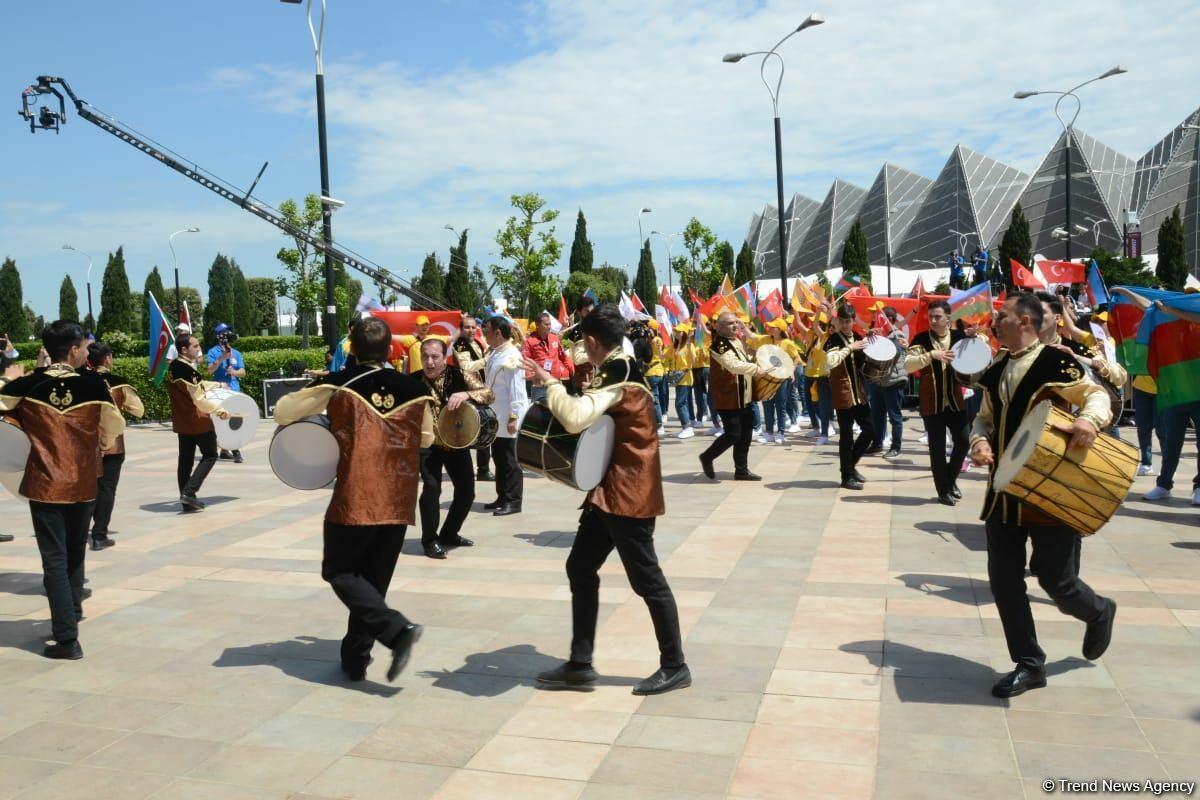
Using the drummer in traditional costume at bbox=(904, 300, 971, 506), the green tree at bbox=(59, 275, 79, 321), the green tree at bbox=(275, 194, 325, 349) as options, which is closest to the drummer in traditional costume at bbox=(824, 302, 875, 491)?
the drummer in traditional costume at bbox=(904, 300, 971, 506)

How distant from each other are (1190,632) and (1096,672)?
100 cm

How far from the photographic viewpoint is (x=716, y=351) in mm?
11180

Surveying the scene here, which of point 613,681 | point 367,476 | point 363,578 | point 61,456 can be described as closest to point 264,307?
point 61,456

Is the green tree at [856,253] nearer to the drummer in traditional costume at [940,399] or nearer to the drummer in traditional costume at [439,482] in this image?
the drummer in traditional costume at [940,399]

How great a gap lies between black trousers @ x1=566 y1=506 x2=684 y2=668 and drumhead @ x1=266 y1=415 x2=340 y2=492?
4.24 ft

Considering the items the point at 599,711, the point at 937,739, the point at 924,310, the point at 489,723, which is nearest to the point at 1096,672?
the point at 937,739

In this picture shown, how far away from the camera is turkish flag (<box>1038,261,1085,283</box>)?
13.6m

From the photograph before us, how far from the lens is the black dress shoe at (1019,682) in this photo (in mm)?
4613

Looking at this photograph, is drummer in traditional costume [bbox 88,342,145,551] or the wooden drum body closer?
the wooden drum body

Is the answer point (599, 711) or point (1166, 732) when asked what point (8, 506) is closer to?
point (599, 711)

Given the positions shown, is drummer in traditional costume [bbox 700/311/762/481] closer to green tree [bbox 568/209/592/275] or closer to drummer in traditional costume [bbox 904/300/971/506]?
drummer in traditional costume [bbox 904/300/971/506]

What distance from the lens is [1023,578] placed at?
180 inches

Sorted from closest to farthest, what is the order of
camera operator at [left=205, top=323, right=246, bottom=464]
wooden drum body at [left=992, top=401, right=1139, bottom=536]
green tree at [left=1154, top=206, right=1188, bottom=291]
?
wooden drum body at [left=992, top=401, right=1139, bottom=536] < camera operator at [left=205, top=323, right=246, bottom=464] < green tree at [left=1154, top=206, right=1188, bottom=291]

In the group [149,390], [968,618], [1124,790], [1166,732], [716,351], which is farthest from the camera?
[149,390]
